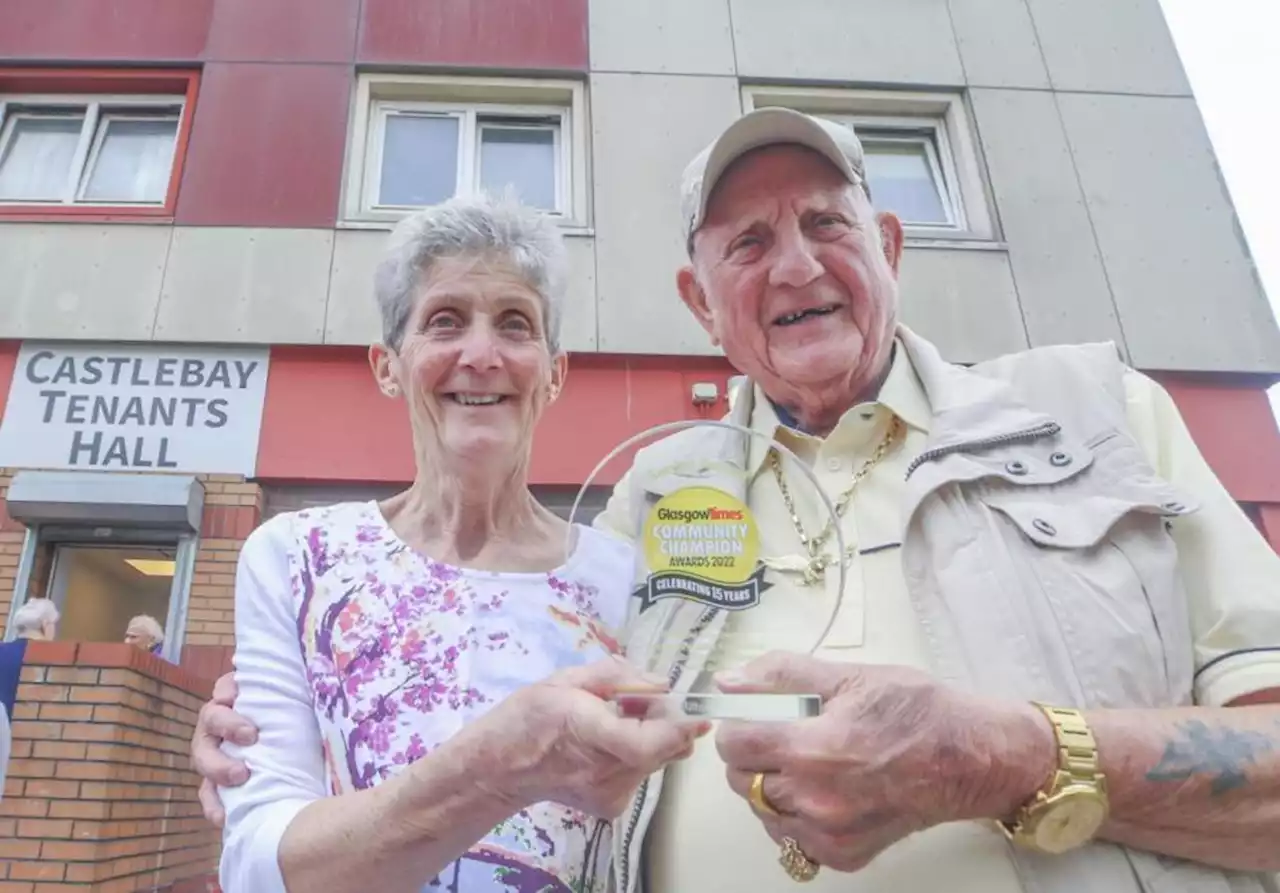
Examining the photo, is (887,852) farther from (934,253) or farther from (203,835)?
(934,253)

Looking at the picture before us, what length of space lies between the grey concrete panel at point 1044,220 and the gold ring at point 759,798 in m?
4.51

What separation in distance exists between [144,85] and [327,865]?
579 cm

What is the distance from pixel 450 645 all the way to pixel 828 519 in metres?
0.61

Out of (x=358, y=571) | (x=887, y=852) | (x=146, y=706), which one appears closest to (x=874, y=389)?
(x=887, y=852)

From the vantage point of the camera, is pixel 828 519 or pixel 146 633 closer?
pixel 828 519

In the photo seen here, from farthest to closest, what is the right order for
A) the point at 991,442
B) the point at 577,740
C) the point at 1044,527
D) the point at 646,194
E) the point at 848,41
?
1. the point at 848,41
2. the point at 646,194
3. the point at 991,442
4. the point at 1044,527
5. the point at 577,740

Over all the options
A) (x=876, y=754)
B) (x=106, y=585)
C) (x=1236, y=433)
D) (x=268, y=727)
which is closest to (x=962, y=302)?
(x=1236, y=433)

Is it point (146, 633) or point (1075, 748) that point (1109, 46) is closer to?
point (1075, 748)

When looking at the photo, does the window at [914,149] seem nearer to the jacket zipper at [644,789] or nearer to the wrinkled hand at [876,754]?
the jacket zipper at [644,789]

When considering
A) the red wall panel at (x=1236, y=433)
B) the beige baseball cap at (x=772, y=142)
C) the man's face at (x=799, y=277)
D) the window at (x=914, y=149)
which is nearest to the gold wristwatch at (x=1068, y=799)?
the man's face at (x=799, y=277)

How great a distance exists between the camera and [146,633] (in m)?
3.86

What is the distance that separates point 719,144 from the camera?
1.46 meters

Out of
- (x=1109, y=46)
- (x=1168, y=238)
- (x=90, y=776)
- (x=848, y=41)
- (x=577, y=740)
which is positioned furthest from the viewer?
(x=1109, y=46)

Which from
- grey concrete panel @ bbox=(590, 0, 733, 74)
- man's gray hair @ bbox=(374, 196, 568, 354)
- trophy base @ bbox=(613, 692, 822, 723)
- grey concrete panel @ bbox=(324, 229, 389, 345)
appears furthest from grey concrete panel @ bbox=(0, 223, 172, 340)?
Result: trophy base @ bbox=(613, 692, 822, 723)
